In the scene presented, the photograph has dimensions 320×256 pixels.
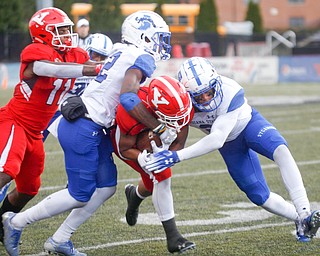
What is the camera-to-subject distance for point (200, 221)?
5.55 meters

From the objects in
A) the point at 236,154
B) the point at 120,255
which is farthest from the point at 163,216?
the point at 236,154

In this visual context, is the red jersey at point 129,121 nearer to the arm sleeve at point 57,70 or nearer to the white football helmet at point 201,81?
the white football helmet at point 201,81

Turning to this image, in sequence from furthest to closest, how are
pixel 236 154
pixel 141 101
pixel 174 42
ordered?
pixel 174 42
pixel 236 154
pixel 141 101

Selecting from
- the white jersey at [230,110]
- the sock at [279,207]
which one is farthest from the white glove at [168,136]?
the sock at [279,207]

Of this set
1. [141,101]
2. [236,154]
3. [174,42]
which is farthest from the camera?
[174,42]

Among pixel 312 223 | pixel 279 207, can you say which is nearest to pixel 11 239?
pixel 279 207

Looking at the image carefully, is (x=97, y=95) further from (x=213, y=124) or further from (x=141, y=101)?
(x=213, y=124)

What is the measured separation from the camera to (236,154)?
4.85 metres

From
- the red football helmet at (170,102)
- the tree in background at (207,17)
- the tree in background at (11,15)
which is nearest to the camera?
the red football helmet at (170,102)

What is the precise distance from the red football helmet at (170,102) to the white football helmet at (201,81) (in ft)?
0.44

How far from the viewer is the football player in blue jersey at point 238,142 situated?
451 centimetres

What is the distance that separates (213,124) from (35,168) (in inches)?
47.0

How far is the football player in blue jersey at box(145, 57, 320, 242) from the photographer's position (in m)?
4.51

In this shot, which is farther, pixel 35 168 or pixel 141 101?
pixel 35 168
